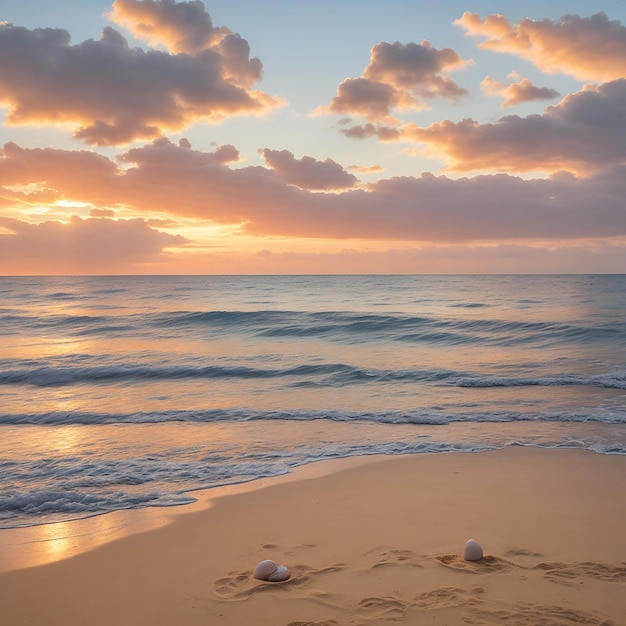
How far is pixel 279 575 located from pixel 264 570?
137mm

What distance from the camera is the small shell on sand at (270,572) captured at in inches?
179

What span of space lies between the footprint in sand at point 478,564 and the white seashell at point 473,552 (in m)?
0.03

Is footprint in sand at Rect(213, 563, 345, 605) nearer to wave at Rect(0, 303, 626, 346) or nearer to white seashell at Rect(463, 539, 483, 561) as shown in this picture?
white seashell at Rect(463, 539, 483, 561)

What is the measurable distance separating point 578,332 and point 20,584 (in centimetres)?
2465

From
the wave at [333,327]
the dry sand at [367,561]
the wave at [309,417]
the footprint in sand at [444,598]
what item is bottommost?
the wave at [309,417]

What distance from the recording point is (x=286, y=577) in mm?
4566

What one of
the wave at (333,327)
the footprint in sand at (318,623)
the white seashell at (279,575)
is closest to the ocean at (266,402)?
the wave at (333,327)

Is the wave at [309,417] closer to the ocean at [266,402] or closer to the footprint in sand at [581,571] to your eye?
the ocean at [266,402]

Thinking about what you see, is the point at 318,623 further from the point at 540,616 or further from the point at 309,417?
the point at 309,417

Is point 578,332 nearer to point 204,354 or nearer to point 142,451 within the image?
point 204,354

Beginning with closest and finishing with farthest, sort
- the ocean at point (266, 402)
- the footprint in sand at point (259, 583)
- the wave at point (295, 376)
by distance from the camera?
1. the footprint in sand at point (259, 583)
2. the ocean at point (266, 402)
3. the wave at point (295, 376)

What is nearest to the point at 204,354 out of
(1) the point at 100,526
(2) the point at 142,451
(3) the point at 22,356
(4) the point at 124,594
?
(3) the point at 22,356

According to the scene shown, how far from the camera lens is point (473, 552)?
4770mm

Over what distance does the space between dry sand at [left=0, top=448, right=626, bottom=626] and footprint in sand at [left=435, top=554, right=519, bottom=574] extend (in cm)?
2
